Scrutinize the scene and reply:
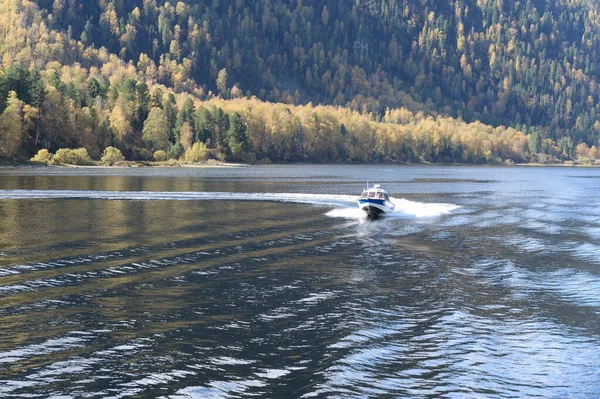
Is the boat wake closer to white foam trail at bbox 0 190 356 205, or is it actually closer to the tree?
white foam trail at bbox 0 190 356 205

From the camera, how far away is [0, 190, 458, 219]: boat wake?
93.4 meters

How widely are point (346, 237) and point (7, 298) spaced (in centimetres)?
3537

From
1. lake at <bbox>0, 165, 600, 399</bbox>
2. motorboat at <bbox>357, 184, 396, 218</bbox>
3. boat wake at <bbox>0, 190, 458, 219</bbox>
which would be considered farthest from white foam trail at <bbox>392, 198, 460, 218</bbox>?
lake at <bbox>0, 165, 600, 399</bbox>

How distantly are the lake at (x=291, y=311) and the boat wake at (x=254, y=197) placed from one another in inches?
873

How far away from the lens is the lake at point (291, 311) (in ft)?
Answer: 83.0

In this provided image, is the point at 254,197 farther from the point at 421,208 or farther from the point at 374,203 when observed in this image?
the point at 374,203

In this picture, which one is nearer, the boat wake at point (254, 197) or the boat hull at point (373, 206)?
the boat hull at point (373, 206)

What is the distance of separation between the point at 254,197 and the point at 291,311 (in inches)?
2983

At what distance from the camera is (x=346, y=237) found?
65312mm

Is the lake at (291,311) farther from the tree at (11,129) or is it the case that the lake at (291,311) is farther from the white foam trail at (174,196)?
the tree at (11,129)

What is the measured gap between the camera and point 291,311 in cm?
3469

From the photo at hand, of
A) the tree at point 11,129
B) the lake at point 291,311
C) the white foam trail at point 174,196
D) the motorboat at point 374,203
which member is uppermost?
the tree at point 11,129

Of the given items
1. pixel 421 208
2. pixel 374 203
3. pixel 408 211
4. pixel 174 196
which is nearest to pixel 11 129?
pixel 174 196

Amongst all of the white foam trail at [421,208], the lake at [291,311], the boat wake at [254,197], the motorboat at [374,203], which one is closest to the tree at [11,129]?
the boat wake at [254,197]
